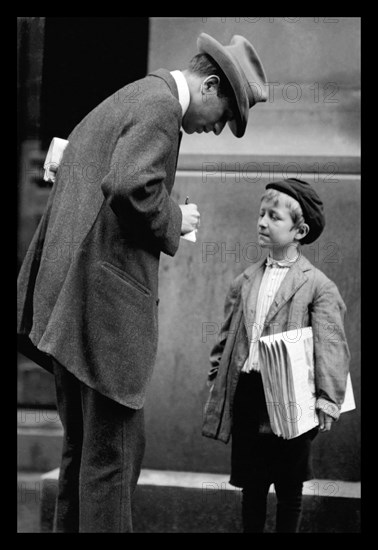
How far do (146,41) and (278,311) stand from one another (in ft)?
7.97

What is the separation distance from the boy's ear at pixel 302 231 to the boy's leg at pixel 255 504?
1.06 m

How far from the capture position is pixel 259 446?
343 centimetres

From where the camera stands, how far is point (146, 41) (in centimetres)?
510

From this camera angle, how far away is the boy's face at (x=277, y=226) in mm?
3477

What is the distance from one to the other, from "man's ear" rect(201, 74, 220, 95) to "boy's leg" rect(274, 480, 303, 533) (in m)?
1.64

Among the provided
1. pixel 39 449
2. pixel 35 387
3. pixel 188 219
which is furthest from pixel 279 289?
pixel 35 387

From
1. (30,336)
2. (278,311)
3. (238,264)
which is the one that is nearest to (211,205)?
(238,264)

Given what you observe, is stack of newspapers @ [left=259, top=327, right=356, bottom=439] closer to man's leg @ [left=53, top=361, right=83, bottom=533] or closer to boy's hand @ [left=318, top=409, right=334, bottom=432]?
boy's hand @ [left=318, top=409, right=334, bottom=432]

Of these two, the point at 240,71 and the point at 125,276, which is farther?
the point at 240,71

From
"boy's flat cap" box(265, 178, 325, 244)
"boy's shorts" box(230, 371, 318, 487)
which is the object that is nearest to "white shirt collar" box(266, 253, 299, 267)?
"boy's flat cap" box(265, 178, 325, 244)

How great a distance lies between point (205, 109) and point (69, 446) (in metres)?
1.32

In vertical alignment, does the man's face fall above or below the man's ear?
below

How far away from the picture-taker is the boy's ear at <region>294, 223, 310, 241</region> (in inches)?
139

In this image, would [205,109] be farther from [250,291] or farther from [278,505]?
[278,505]
